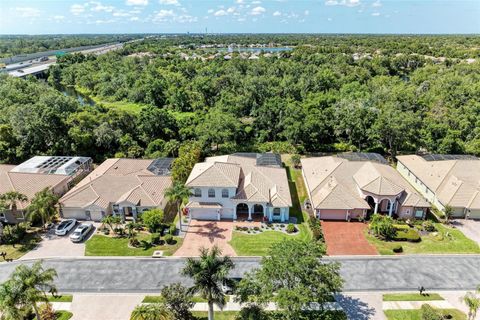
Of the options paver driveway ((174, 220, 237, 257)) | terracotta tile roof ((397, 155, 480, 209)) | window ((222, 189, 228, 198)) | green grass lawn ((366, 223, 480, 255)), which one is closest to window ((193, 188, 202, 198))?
window ((222, 189, 228, 198))

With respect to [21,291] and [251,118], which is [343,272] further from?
[251,118]

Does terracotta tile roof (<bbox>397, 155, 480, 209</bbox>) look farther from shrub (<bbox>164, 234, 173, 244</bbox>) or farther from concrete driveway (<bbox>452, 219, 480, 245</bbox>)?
shrub (<bbox>164, 234, 173, 244</bbox>)

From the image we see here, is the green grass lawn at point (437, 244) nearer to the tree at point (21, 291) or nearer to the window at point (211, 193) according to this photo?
the window at point (211, 193)

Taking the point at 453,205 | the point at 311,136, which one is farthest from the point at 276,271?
the point at 311,136

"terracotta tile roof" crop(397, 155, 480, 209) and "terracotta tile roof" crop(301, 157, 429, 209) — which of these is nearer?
"terracotta tile roof" crop(301, 157, 429, 209)

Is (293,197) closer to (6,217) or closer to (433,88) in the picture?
(6,217)
